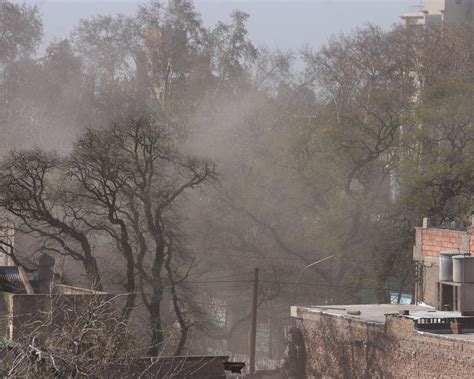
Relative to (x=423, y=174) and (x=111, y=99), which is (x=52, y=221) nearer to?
(x=423, y=174)

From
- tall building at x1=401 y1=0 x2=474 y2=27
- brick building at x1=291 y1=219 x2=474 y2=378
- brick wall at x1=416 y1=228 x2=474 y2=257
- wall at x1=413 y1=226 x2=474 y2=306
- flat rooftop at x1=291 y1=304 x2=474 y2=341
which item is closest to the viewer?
brick building at x1=291 y1=219 x2=474 y2=378

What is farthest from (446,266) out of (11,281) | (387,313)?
(11,281)

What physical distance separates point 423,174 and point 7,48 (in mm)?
31421

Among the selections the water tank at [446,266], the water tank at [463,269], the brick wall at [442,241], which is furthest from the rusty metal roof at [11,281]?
the brick wall at [442,241]

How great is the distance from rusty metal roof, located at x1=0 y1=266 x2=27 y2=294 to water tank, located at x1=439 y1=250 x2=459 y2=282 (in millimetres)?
9971

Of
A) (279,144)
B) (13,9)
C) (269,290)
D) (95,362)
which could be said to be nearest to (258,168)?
(279,144)

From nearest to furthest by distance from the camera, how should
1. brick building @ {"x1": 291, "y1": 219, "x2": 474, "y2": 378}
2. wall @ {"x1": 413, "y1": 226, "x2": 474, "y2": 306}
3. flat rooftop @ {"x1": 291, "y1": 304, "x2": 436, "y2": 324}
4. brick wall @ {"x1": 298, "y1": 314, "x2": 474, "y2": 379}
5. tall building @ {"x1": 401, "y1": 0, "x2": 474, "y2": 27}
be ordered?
brick wall @ {"x1": 298, "y1": 314, "x2": 474, "y2": 379} → brick building @ {"x1": 291, "y1": 219, "x2": 474, "y2": 378} → flat rooftop @ {"x1": 291, "y1": 304, "x2": 436, "y2": 324} → wall @ {"x1": 413, "y1": 226, "x2": 474, "y2": 306} → tall building @ {"x1": 401, "y1": 0, "x2": 474, "y2": 27}

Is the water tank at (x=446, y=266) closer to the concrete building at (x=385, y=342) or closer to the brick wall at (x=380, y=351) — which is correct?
the concrete building at (x=385, y=342)

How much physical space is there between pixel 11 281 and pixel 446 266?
1044cm

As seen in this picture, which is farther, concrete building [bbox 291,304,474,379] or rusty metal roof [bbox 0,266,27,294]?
rusty metal roof [bbox 0,266,27,294]

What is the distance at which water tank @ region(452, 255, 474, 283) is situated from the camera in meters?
31.7

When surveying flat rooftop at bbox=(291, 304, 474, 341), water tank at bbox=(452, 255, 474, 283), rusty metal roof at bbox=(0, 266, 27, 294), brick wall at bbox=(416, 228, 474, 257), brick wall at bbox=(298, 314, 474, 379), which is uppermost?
brick wall at bbox=(416, 228, 474, 257)

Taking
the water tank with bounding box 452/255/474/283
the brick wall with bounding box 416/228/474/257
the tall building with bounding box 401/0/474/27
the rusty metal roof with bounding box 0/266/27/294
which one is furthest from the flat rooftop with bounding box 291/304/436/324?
the tall building with bounding box 401/0/474/27

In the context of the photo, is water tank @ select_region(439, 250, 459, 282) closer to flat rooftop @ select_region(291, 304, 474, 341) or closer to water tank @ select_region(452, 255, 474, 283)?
water tank @ select_region(452, 255, 474, 283)
